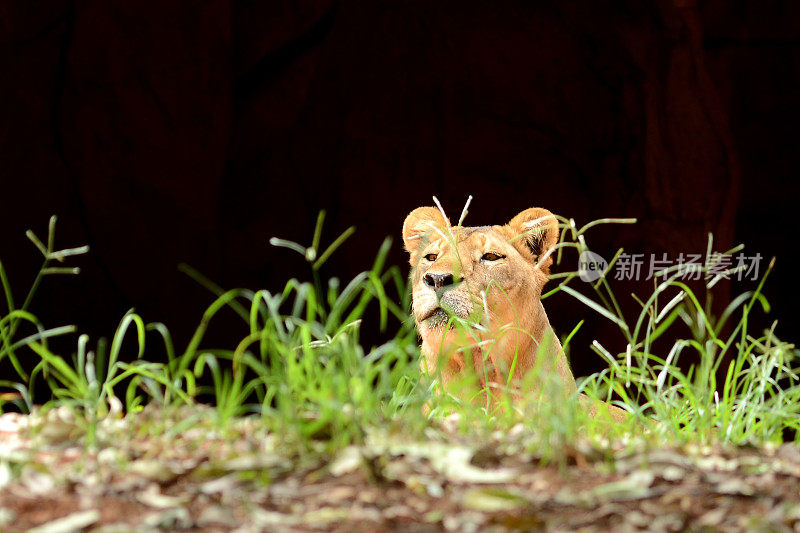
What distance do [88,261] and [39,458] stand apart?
154 inches

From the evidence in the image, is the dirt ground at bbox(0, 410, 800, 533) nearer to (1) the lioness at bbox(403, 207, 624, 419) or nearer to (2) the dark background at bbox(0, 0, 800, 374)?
(1) the lioness at bbox(403, 207, 624, 419)

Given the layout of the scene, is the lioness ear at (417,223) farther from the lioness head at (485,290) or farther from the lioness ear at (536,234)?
the lioness ear at (536,234)

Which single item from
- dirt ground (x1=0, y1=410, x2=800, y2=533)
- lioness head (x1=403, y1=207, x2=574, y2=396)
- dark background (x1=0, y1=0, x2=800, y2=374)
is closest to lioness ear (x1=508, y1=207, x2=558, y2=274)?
lioness head (x1=403, y1=207, x2=574, y2=396)

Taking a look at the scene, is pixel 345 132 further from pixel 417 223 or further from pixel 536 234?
pixel 536 234

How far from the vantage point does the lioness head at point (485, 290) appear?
3.49m

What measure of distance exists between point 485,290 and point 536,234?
63 cm

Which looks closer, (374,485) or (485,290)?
(374,485)

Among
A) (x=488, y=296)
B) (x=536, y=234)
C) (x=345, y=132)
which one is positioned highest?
(x=345, y=132)

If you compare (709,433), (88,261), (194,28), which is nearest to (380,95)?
(194,28)

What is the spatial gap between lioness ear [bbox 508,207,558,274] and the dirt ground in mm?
1903

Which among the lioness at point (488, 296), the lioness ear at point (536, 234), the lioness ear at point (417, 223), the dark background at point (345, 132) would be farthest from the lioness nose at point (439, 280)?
the dark background at point (345, 132)

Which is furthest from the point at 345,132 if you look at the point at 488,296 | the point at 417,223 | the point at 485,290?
the point at 485,290

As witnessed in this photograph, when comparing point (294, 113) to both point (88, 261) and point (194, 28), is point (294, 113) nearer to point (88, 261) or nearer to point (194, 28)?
point (194, 28)

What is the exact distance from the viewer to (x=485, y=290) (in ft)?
11.3
